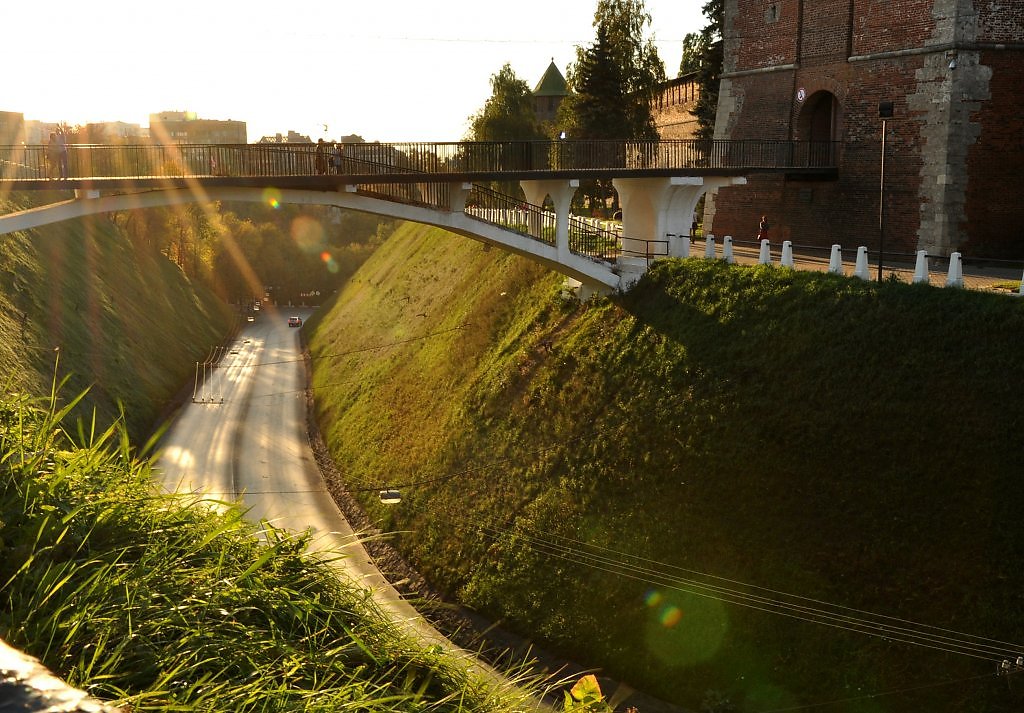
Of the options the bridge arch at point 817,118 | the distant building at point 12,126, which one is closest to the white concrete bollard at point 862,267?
the bridge arch at point 817,118

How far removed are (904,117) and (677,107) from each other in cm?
2018

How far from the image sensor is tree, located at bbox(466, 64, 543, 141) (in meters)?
58.7

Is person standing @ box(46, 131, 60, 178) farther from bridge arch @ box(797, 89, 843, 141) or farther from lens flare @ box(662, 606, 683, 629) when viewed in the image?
bridge arch @ box(797, 89, 843, 141)

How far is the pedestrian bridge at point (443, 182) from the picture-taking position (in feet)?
76.1

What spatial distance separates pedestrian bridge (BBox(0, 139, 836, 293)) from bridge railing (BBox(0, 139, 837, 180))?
0.10ft

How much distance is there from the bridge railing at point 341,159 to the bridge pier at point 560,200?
1.53 feet

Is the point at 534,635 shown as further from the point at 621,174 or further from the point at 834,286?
the point at 621,174

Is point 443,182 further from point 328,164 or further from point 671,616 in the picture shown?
point 671,616


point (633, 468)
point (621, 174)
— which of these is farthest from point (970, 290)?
point (621, 174)

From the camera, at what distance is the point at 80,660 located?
17.3ft

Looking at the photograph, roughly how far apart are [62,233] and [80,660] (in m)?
51.1

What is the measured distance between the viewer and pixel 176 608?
589cm

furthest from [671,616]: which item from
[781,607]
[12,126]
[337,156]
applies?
[12,126]

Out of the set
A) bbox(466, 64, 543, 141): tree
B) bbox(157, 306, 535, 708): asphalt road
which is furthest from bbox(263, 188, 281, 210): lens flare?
bbox(466, 64, 543, 141): tree
